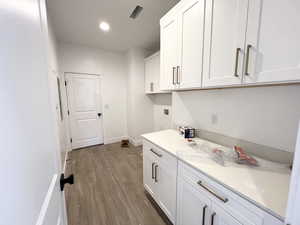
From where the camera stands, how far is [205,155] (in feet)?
3.99

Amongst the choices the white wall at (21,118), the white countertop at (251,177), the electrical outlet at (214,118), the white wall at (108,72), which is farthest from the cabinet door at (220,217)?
the white wall at (108,72)

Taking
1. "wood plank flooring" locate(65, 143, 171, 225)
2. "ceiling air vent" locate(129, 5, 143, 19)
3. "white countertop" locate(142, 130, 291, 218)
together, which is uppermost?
"ceiling air vent" locate(129, 5, 143, 19)

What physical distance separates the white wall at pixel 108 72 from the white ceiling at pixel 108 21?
24 centimetres

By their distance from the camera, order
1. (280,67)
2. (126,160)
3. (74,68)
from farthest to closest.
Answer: (74,68) < (126,160) < (280,67)

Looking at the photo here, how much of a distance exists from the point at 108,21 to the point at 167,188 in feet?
8.69

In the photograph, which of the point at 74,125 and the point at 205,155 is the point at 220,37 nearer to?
the point at 205,155

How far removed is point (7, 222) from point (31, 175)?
14 cm

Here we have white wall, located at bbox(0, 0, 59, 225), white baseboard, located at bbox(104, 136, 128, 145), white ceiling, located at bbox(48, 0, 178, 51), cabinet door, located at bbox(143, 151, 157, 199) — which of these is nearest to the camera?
white wall, located at bbox(0, 0, 59, 225)

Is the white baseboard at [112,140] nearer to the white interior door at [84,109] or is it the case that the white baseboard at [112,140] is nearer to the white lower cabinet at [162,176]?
the white interior door at [84,109]

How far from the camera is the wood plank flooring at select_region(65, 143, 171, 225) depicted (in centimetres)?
156

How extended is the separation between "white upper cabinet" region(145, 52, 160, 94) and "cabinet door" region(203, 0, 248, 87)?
1.83m

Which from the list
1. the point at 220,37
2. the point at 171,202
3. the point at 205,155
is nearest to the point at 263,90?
the point at 220,37

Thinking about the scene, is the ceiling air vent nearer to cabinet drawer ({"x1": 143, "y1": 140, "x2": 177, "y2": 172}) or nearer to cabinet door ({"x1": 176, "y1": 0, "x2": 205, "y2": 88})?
cabinet door ({"x1": 176, "y1": 0, "x2": 205, "y2": 88})

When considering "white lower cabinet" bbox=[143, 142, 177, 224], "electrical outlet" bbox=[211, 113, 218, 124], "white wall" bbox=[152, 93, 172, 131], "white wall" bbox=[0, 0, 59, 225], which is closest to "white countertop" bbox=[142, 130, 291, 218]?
"white lower cabinet" bbox=[143, 142, 177, 224]
